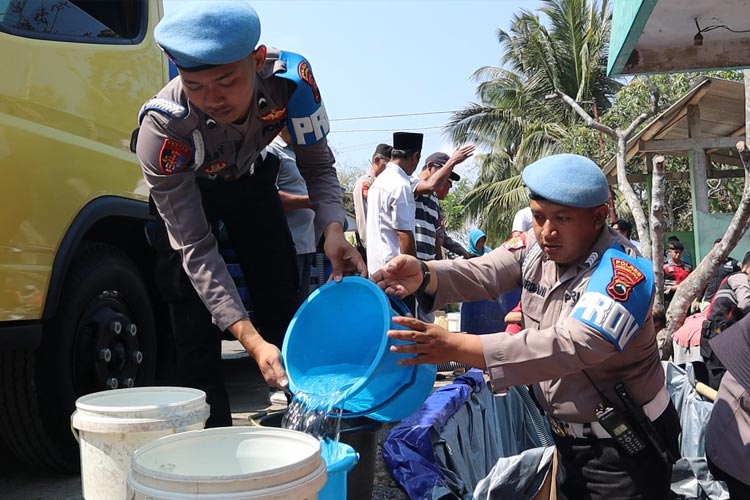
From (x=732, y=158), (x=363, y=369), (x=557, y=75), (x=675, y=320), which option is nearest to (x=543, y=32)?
(x=557, y=75)

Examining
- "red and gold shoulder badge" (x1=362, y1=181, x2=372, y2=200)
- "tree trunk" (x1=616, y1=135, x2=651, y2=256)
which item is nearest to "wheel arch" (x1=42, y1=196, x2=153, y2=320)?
"red and gold shoulder badge" (x1=362, y1=181, x2=372, y2=200)

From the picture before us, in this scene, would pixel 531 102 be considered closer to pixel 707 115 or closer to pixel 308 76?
pixel 707 115

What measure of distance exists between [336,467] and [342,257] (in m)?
0.79

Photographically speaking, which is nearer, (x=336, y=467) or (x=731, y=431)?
(x=336, y=467)

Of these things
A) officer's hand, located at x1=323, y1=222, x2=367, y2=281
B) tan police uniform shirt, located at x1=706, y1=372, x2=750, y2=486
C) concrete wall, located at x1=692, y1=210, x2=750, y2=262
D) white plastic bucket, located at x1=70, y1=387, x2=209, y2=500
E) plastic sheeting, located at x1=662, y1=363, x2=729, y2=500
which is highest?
officer's hand, located at x1=323, y1=222, x2=367, y2=281

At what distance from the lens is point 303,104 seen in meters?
2.48

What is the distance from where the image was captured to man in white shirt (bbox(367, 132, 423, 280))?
188 inches

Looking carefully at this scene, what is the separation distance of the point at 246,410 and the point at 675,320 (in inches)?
156

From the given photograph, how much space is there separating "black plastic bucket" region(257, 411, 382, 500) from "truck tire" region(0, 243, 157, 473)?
2.74ft

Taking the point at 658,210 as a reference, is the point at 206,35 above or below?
above

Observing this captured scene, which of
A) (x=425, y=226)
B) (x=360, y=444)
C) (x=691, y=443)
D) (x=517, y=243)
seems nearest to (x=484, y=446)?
(x=691, y=443)

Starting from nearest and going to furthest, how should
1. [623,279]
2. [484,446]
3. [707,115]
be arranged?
[623,279], [484,446], [707,115]

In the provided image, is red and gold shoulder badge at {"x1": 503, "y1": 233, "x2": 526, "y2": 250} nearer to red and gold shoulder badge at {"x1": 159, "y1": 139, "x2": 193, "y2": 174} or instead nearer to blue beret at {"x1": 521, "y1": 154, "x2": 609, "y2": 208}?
blue beret at {"x1": 521, "y1": 154, "x2": 609, "y2": 208}

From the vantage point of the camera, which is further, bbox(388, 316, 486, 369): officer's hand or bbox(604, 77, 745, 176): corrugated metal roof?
bbox(604, 77, 745, 176): corrugated metal roof
